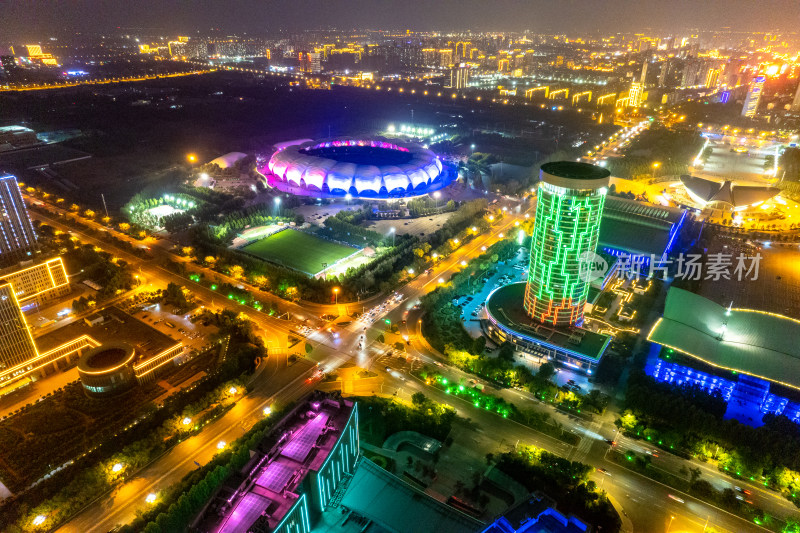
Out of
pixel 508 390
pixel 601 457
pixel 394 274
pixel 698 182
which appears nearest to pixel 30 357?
pixel 394 274

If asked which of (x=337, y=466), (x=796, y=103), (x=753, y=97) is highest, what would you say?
(x=753, y=97)

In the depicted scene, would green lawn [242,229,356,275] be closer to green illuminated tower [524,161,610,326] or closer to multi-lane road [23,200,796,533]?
multi-lane road [23,200,796,533]

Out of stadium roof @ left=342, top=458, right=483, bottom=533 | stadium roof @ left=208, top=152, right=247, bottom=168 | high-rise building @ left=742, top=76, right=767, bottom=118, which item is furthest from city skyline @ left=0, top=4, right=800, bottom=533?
high-rise building @ left=742, top=76, right=767, bottom=118

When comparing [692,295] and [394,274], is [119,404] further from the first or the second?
[692,295]

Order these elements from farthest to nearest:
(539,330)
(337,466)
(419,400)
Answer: (539,330)
(419,400)
(337,466)

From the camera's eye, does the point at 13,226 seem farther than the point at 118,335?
Yes

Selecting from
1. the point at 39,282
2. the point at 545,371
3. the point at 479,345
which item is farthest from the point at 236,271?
the point at 545,371

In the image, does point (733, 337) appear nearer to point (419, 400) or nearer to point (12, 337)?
point (419, 400)

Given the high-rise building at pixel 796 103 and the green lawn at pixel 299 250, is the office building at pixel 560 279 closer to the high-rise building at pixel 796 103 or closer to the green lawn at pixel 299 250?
the green lawn at pixel 299 250
